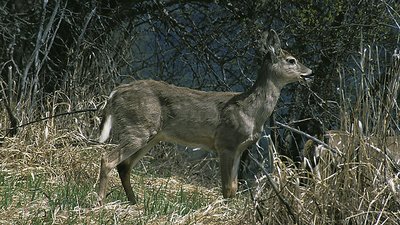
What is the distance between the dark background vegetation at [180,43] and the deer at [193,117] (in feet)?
4.27

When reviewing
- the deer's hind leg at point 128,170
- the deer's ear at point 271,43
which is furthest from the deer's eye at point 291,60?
the deer's hind leg at point 128,170

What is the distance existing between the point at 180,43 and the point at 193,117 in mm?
3879

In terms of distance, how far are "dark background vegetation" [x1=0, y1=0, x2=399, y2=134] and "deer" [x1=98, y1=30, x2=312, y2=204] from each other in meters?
1.30

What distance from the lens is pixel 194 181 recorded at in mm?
11500

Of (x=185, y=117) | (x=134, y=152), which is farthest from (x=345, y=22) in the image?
(x=134, y=152)

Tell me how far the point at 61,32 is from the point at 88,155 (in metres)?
3.38

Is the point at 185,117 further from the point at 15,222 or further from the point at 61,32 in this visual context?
the point at 61,32

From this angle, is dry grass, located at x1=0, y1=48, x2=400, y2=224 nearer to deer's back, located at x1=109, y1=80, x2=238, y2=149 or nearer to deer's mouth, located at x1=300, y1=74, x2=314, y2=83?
deer's back, located at x1=109, y1=80, x2=238, y2=149

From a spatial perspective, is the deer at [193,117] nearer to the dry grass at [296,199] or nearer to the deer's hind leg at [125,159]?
the deer's hind leg at [125,159]

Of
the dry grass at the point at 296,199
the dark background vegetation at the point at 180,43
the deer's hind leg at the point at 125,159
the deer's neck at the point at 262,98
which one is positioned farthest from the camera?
the dark background vegetation at the point at 180,43

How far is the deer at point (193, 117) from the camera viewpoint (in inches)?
339

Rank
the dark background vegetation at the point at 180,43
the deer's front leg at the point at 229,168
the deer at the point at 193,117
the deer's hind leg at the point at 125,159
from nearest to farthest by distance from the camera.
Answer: the deer's hind leg at the point at 125,159 → the deer at the point at 193,117 → the deer's front leg at the point at 229,168 → the dark background vegetation at the point at 180,43

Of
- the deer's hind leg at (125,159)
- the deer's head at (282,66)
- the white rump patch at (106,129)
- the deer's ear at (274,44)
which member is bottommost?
the deer's hind leg at (125,159)

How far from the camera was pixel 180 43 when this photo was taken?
42.4 ft
